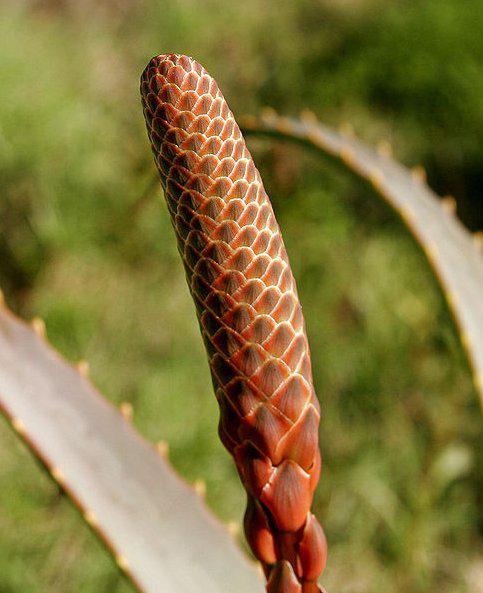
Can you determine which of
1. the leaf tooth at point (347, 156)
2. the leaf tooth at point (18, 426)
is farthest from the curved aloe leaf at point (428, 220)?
the leaf tooth at point (18, 426)

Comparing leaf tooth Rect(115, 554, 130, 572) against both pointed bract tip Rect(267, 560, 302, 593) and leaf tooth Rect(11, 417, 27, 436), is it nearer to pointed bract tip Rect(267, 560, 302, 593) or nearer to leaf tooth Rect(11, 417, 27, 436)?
leaf tooth Rect(11, 417, 27, 436)

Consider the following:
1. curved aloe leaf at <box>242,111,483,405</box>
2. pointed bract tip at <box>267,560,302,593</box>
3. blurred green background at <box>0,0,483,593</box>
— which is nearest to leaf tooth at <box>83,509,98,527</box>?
pointed bract tip at <box>267,560,302,593</box>

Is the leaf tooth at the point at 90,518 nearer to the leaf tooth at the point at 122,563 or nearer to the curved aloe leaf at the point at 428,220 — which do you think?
the leaf tooth at the point at 122,563

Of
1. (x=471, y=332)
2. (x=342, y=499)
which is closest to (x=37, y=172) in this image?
(x=342, y=499)

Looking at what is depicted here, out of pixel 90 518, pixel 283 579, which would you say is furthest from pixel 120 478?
pixel 283 579

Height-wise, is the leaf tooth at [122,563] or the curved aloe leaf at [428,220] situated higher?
the curved aloe leaf at [428,220]

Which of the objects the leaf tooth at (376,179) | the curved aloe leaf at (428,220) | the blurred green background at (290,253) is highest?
the leaf tooth at (376,179)
